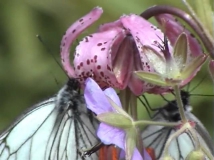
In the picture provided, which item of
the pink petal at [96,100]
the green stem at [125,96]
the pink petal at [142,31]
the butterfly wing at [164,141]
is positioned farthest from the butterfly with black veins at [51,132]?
the pink petal at [96,100]

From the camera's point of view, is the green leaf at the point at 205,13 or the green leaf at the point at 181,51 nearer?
the green leaf at the point at 181,51

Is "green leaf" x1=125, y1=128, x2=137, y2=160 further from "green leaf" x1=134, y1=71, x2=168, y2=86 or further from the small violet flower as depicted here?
"green leaf" x1=134, y1=71, x2=168, y2=86

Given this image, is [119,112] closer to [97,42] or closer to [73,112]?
[97,42]

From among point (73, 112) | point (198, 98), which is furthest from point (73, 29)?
point (198, 98)

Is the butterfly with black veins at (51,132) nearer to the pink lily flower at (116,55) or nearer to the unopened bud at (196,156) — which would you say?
the pink lily flower at (116,55)

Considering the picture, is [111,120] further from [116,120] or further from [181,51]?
[181,51]

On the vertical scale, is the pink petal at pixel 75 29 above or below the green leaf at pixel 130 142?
above

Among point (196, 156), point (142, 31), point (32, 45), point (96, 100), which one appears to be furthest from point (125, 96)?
point (32, 45)
